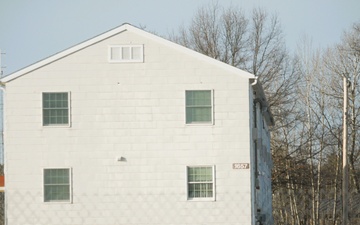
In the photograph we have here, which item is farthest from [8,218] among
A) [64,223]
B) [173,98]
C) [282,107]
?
[282,107]

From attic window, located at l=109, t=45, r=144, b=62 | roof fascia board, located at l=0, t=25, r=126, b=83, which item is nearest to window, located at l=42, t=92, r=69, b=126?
roof fascia board, located at l=0, t=25, r=126, b=83

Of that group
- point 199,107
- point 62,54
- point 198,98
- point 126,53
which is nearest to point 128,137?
point 199,107

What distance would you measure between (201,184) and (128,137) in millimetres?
3149

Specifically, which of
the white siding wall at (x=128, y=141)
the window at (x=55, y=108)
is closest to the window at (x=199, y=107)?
the white siding wall at (x=128, y=141)

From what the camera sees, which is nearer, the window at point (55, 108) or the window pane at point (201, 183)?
the window pane at point (201, 183)

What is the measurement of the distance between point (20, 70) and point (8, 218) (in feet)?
17.8

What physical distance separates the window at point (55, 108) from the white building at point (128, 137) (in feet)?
0.12

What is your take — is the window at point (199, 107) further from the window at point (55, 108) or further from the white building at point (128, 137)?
the window at point (55, 108)

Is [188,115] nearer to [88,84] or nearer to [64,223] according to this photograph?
[88,84]

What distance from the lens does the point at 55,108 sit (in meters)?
34.6

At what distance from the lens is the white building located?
112ft

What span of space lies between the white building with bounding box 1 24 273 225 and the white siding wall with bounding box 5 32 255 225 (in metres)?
0.04

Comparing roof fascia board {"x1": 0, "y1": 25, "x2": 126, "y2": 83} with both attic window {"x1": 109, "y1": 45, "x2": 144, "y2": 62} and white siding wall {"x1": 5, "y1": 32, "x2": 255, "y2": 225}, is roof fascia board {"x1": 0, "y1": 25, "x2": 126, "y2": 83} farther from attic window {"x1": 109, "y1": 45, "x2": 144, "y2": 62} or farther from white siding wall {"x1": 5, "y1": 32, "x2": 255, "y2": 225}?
attic window {"x1": 109, "y1": 45, "x2": 144, "y2": 62}

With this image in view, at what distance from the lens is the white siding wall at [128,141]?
3419 centimetres
